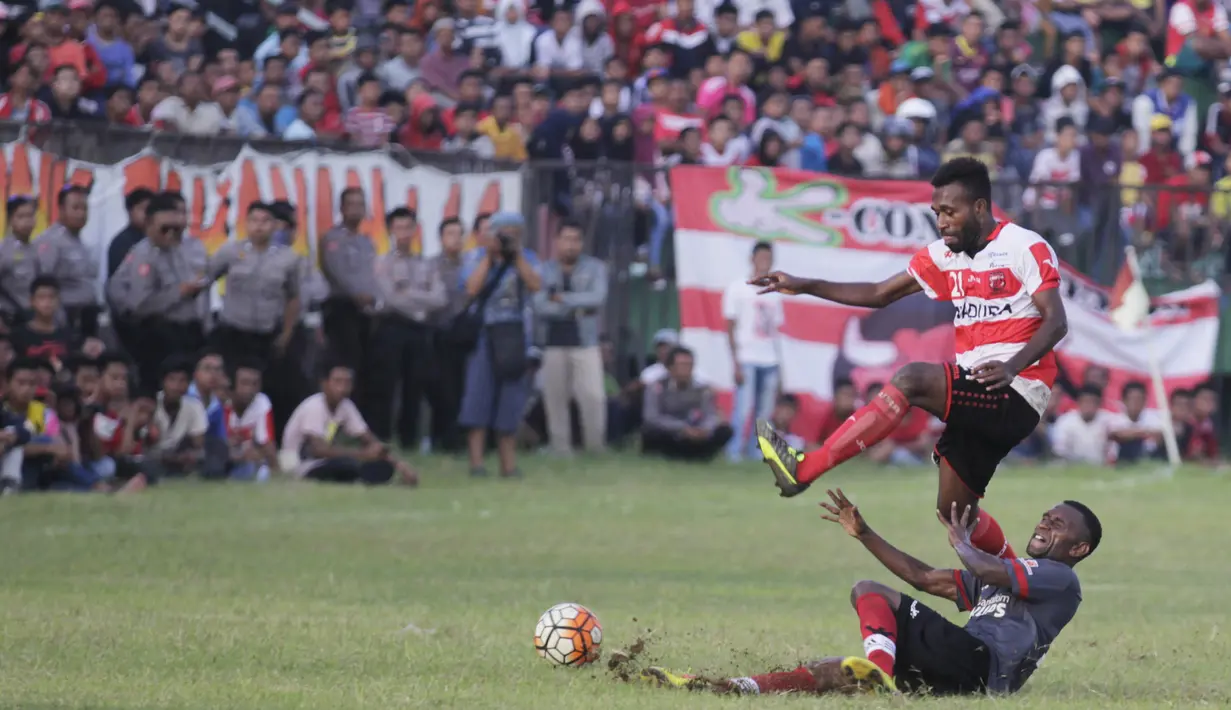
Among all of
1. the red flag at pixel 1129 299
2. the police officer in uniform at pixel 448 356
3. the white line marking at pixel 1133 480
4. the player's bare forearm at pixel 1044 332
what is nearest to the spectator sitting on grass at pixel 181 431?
the police officer in uniform at pixel 448 356

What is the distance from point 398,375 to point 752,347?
384 centimetres

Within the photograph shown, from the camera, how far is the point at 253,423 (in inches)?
704

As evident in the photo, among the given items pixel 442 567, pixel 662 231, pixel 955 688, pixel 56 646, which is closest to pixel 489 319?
pixel 662 231

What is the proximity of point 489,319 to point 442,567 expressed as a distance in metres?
5.36

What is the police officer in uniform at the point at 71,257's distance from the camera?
1734 cm

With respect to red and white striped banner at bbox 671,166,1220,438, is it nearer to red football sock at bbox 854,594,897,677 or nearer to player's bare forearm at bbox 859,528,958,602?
player's bare forearm at bbox 859,528,958,602

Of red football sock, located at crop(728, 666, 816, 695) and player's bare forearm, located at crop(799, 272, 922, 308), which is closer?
red football sock, located at crop(728, 666, 816, 695)

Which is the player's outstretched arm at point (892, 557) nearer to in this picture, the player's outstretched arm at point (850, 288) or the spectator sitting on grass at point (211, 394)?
the player's outstretched arm at point (850, 288)

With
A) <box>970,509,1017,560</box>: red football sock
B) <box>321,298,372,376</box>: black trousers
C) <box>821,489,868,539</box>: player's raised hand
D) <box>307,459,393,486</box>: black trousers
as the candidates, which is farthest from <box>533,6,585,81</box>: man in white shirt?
<box>821,489,868,539</box>: player's raised hand

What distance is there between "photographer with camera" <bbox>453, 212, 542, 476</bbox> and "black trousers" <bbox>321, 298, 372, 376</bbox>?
1348 mm

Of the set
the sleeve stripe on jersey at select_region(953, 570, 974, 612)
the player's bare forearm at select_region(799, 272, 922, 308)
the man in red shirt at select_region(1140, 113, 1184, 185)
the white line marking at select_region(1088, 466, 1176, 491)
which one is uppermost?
the man in red shirt at select_region(1140, 113, 1184, 185)

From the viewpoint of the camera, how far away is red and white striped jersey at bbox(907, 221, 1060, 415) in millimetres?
9031

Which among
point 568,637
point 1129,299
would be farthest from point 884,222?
point 568,637

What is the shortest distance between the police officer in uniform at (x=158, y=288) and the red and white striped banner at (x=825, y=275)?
5.58 metres
